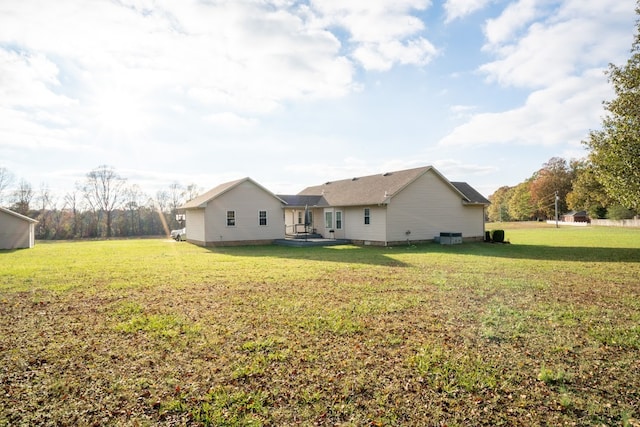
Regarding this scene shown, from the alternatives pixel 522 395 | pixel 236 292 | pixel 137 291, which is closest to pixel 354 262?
pixel 236 292

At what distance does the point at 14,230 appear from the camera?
984 inches

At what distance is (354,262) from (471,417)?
1187cm

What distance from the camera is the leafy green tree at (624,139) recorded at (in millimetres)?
15695

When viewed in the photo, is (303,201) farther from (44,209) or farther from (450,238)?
(44,209)

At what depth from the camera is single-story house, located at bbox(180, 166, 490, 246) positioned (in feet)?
77.5

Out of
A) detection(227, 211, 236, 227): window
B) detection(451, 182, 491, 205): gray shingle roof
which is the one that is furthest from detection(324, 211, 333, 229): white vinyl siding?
detection(451, 182, 491, 205): gray shingle roof

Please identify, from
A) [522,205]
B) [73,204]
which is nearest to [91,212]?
[73,204]

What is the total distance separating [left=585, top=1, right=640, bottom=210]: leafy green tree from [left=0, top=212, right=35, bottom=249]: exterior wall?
34.5 meters

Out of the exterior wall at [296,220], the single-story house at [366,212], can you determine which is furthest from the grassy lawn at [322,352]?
the exterior wall at [296,220]

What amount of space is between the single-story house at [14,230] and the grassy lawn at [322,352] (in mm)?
17754

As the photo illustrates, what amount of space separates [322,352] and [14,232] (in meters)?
28.3

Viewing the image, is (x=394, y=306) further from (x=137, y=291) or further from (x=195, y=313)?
(x=137, y=291)

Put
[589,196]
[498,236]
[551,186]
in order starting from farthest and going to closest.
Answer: [551,186] → [589,196] → [498,236]

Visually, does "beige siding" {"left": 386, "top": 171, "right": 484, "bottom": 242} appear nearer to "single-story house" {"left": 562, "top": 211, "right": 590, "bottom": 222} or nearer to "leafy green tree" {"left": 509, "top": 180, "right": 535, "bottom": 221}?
"leafy green tree" {"left": 509, "top": 180, "right": 535, "bottom": 221}
